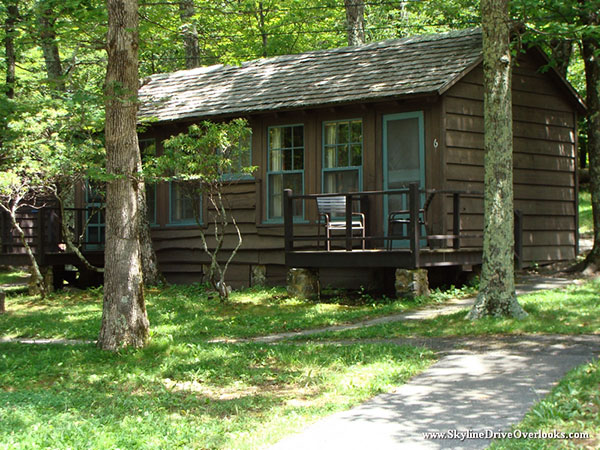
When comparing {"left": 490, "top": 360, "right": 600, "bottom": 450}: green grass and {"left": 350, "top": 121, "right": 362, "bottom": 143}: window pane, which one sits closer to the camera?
{"left": 490, "top": 360, "right": 600, "bottom": 450}: green grass

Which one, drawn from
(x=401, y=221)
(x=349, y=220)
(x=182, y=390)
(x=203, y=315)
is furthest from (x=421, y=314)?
(x=182, y=390)

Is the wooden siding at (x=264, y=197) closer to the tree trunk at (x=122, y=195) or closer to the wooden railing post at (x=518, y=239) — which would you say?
the wooden railing post at (x=518, y=239)

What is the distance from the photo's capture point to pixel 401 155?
14883mm

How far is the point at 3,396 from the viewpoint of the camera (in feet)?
24.4

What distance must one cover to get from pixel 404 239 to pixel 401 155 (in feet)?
8.40

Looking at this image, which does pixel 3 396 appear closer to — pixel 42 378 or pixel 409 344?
pixel 42 378

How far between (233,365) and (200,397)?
124 cm

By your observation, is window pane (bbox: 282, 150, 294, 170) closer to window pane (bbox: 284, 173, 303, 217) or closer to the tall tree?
window pane (bbox: 284, 173, 303, 217)

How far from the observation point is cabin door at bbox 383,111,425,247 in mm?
14625

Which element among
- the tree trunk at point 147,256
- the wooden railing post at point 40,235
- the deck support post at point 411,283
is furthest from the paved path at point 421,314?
the wooden railing post at point 40,235

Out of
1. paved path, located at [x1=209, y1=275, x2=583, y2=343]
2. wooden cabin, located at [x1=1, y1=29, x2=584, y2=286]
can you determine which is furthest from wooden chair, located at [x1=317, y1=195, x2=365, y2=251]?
paved path, located at [x1=209, y1=275, x2=583, y2=343]

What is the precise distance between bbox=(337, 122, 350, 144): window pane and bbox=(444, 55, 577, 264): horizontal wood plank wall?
2.27m

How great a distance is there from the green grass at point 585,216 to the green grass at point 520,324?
46.9 ft

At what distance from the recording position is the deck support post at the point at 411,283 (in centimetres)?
1337
